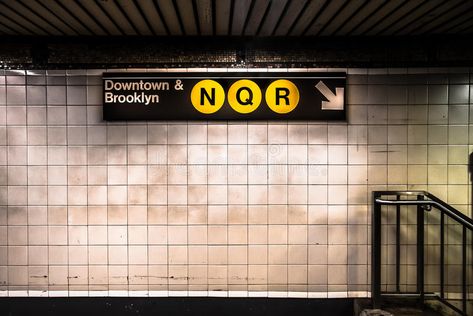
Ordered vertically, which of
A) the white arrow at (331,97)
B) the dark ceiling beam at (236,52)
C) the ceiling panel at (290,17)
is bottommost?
the white arrow at (331,97)

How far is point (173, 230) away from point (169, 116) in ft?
4.03

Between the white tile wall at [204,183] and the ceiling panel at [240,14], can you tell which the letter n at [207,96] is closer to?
the white tile wall at [204,183]

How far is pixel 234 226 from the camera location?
13.5ft

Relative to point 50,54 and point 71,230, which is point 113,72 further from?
point 71,230

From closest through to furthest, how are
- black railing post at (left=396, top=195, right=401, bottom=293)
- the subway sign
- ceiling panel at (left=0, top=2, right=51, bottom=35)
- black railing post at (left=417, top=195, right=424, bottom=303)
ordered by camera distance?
ceiling panel at (left=0, top=2, right=51, bottom=35), black railing post at (left=417, top=195, right=424, bottom=303), black railing post at (left=396, top=195, right=401, bottom=293), the subway sign

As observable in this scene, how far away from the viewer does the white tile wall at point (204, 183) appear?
4.06 metres

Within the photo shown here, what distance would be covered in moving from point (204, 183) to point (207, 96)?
0.93 meters

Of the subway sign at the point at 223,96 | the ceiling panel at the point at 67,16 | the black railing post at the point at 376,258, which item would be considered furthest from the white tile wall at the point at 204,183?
the black railing post at the point at 376,258

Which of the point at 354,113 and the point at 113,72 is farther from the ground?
the point at 113,72

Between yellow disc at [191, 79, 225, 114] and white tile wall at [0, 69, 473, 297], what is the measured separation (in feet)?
0.71

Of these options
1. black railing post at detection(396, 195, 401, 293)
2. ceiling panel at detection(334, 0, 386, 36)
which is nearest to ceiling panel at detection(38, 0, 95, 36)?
ceiling panel at detection(334, 0, 386, 36)

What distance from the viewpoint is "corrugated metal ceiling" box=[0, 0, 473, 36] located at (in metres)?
3.10

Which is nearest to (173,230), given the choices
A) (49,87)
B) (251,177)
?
(251,177)

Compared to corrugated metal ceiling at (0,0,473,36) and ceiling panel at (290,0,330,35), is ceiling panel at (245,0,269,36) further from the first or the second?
ceiling panel at (290,0,330,35)
